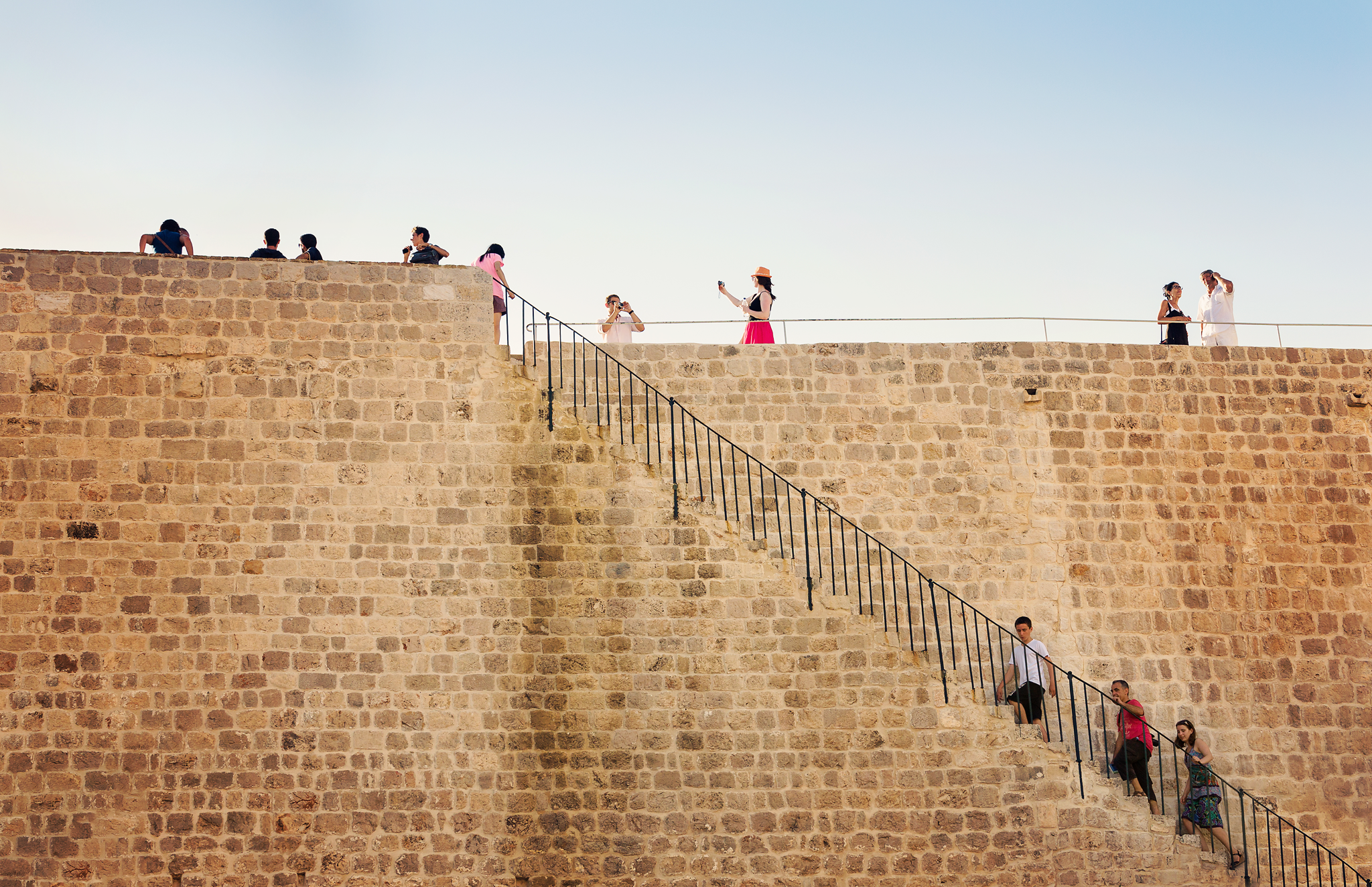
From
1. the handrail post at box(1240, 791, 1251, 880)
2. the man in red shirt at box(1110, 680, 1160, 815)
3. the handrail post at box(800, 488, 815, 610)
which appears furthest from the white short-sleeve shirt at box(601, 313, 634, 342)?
the handrail post at box(1240, 791, 1251, 880)

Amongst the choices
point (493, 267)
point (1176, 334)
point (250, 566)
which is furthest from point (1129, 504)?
point (250, 566)

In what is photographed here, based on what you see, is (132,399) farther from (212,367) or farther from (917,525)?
(917,525)

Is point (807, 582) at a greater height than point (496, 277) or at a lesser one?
lesser

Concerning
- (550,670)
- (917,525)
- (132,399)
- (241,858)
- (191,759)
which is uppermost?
(132,399)

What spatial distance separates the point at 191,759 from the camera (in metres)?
8.50

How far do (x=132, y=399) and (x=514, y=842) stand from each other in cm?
458

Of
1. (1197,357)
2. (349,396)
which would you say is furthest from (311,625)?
(1197,357)

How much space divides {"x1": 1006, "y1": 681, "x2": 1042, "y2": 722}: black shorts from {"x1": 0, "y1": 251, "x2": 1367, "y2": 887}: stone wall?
399 mm

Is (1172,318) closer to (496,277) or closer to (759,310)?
(759,310)

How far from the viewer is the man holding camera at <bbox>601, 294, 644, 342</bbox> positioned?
34.2 feet

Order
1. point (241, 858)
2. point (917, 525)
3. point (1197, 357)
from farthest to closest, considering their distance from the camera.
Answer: point (1197, 357)
point (917, 525)
point (241, 858)

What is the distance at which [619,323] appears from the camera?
10359mm

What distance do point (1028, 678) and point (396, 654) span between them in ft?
16.2

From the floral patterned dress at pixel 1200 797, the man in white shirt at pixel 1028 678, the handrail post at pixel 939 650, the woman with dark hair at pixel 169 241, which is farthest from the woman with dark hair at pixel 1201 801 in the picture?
the woman with dark hair at pixel 169 241
